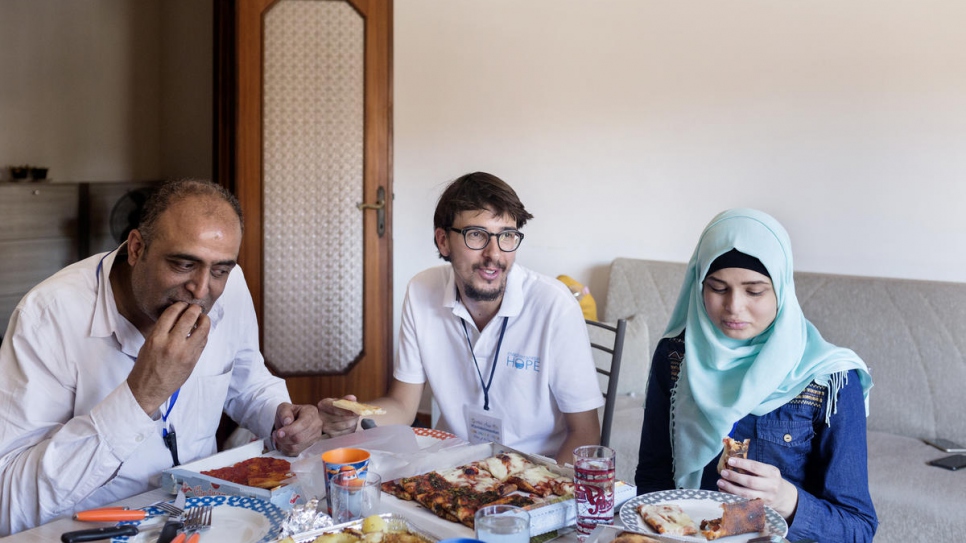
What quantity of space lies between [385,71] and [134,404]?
3.13 meters

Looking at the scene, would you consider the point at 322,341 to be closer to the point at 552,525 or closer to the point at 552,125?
the point at 552,125

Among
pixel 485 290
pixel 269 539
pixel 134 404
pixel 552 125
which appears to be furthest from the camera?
pixel 552 125

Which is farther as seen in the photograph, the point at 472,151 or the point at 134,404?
the point at 472,151

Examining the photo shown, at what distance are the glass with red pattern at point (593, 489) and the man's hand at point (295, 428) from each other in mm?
677

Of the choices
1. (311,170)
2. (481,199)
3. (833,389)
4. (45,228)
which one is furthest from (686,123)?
(45,228)

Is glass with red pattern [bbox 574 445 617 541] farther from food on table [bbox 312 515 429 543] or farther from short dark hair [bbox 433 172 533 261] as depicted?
short dark hair [bbox 433 172 533 261]

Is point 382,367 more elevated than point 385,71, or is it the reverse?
point 385,71

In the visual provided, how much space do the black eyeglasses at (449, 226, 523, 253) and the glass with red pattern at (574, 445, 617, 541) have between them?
3.00 feet

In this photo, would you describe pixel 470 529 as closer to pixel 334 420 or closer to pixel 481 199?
pixel 334 420

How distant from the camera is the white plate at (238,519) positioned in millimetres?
1362

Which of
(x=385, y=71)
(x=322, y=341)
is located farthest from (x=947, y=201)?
(x=322, y=341)

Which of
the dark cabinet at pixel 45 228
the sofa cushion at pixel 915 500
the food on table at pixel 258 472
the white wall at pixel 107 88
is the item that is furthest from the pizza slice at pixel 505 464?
the white wall at pixel 107 88

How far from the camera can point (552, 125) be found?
4.30 m

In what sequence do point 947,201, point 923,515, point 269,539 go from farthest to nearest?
point 947,201 < point 923,515 < point 269,539
